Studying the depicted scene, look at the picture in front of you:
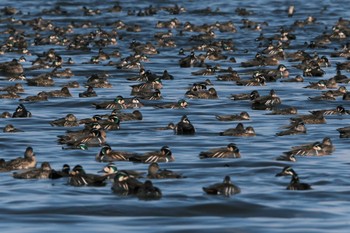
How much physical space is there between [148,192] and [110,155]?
537cm

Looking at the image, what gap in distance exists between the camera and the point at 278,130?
38969 millimetres

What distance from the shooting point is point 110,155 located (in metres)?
32.4

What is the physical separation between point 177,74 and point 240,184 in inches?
1069

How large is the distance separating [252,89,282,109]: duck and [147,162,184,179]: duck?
1504cm

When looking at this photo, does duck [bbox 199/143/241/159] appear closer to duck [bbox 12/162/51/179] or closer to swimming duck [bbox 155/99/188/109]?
duck [bbox 12/162/51/179]

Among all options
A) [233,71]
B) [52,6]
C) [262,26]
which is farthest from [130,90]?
[52,6]

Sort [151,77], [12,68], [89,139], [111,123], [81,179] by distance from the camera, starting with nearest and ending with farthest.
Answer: [81,179] < [89,139] < [111,123] < [151,77] < [12,68]

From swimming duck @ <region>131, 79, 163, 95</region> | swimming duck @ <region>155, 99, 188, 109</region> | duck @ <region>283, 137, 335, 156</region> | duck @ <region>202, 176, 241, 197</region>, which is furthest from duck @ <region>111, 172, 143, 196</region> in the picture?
swimming duck @ <region>131, 79, 163, 95</region>

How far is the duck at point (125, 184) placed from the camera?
27.7m

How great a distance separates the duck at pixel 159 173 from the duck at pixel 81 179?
4.23 feet

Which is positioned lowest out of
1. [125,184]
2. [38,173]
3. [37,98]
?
[38,173]

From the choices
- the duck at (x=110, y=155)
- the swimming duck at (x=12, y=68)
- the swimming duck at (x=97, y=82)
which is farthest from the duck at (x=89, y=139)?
the swimming duck at (x=12, y=68)

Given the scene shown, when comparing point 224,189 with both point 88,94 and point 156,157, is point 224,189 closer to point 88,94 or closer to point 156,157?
point 156,157

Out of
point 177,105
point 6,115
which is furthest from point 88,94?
point 6,115
